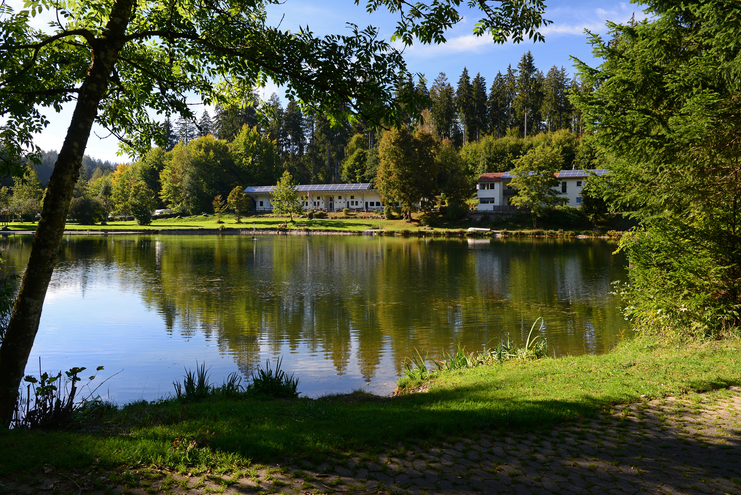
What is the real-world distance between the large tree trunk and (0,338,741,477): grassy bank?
759mm

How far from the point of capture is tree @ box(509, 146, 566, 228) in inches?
2319

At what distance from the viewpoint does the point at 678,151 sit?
902cm

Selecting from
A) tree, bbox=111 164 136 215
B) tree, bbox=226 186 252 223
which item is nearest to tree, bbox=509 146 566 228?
tree, bbox=226 186 252 223

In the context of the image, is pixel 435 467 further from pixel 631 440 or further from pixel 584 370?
pixel 584 370

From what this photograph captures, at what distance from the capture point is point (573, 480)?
4.07m

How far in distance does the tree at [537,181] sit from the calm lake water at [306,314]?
90.6 ft

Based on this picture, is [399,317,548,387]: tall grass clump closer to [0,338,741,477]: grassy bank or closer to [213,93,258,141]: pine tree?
[0,338,741,477]: grassy bank

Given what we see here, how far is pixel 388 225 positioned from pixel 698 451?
62.6 meters

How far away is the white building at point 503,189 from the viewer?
64000mm

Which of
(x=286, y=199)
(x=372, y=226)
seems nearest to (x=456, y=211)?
(x=372, y=226)

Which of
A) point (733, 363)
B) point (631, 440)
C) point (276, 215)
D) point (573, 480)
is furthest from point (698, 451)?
Result: point (276, 215)

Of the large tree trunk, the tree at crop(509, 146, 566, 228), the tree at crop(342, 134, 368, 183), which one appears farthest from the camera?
the tree at crop(342, 134, 368, 183)

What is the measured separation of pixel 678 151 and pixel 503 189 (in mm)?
60843

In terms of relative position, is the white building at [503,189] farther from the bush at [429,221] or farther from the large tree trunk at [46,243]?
the large tree trunk at [46,243]
